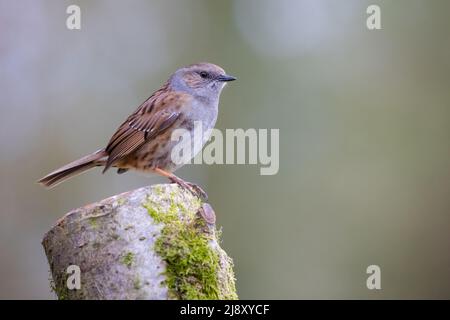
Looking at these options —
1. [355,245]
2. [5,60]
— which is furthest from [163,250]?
[5,60]

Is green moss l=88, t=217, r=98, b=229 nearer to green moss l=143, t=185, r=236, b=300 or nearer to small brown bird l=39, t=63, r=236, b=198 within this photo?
green moss l=143, t=185, r=236, b=300

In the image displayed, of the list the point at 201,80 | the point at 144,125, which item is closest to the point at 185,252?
the point at 144,125

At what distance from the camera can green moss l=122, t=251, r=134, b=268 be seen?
3574mm

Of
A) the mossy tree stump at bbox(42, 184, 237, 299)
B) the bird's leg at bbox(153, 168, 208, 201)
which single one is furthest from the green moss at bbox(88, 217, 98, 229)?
the bird's leg at bbox(153, 168, 208, 201)

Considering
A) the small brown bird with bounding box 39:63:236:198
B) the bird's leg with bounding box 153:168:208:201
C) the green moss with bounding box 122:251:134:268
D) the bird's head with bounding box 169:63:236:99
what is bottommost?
the green moss with bounding box 122:251:134:268

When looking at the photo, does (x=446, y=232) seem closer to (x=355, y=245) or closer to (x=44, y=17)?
(x=355, y=245)

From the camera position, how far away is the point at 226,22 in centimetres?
1137

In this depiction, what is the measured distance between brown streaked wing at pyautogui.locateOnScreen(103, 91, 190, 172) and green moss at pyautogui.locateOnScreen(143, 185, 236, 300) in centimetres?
241

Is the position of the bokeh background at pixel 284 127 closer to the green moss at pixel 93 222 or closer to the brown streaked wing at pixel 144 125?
the brown streaked wing at pixel 144 125

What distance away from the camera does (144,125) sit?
6422 mm

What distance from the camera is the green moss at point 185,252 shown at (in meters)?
3.56

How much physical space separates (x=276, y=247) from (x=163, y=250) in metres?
6.39

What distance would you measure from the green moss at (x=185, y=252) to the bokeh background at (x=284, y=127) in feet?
19.5

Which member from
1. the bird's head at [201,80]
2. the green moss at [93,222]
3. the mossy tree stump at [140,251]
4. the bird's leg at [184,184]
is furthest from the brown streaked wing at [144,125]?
the green moss at [93,222]
